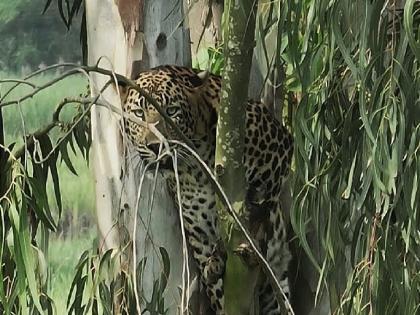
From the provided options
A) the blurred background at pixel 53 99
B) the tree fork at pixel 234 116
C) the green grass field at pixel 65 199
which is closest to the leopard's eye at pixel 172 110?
the tree fork at pixel 234 116

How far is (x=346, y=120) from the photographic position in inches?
90.5

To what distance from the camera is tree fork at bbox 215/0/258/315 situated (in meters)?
2.37

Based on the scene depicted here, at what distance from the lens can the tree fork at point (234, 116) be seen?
93.4 inches

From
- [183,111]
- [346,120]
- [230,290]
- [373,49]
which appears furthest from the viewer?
[183,111]

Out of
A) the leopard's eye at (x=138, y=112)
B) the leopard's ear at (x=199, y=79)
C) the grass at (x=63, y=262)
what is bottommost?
the grass at (x=63, y=262)

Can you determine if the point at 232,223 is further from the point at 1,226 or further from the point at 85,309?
the point at 1,226

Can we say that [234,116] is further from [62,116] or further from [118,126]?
[62,116]

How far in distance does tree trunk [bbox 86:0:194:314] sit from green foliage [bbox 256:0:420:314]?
1.50 feet

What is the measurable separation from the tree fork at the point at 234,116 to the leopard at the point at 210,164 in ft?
1.30

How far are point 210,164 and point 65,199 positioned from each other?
1.19m

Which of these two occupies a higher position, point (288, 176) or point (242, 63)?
point (242, 63)

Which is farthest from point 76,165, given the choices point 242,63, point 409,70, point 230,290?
point 409,70

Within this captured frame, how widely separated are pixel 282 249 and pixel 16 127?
1155mm

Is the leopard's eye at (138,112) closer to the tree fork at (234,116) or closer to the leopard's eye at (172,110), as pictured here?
the leopard's eye at (172,110)
